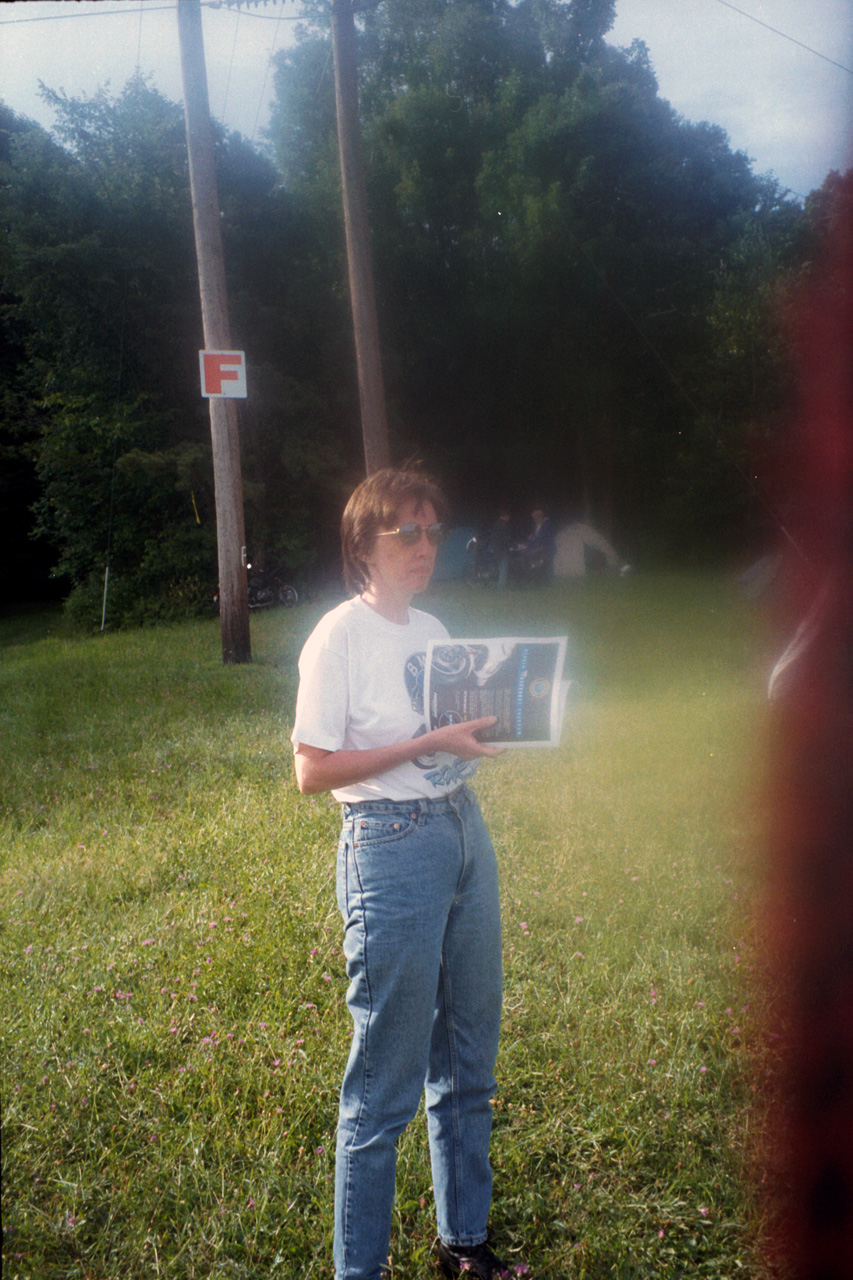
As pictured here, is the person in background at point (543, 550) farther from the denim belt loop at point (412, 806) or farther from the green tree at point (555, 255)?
the denim belt loop at point (412, 806)

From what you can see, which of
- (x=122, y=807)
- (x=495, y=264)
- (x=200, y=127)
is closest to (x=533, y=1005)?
(x=122, y=807)

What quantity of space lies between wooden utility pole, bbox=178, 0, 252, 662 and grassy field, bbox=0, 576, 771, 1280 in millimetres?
3595

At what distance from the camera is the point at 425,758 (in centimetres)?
180

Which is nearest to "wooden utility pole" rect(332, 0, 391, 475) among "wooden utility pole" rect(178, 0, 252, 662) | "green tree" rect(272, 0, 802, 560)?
"wooden utility pole" rect(178, 0, 252, 662)

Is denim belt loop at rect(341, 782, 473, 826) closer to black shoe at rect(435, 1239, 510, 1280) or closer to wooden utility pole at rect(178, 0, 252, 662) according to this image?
black shoe at rect(435, 1239, 510, 1280)

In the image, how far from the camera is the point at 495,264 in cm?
1864

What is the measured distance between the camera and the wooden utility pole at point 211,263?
8.80 m

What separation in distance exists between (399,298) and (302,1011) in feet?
64.3

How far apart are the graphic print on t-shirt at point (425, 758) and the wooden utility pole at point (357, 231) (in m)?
6.78

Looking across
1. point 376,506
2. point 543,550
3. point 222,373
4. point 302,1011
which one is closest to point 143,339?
point 543,550

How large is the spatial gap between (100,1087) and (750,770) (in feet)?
14.4

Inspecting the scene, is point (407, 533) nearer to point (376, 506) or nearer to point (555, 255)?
point (376, 506)

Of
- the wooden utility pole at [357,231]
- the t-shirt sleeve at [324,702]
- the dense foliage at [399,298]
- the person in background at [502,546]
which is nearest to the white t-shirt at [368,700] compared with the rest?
the t-shirt sleeve at [324,702]

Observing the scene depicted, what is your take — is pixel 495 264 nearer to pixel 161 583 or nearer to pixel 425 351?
pixel 425 351
